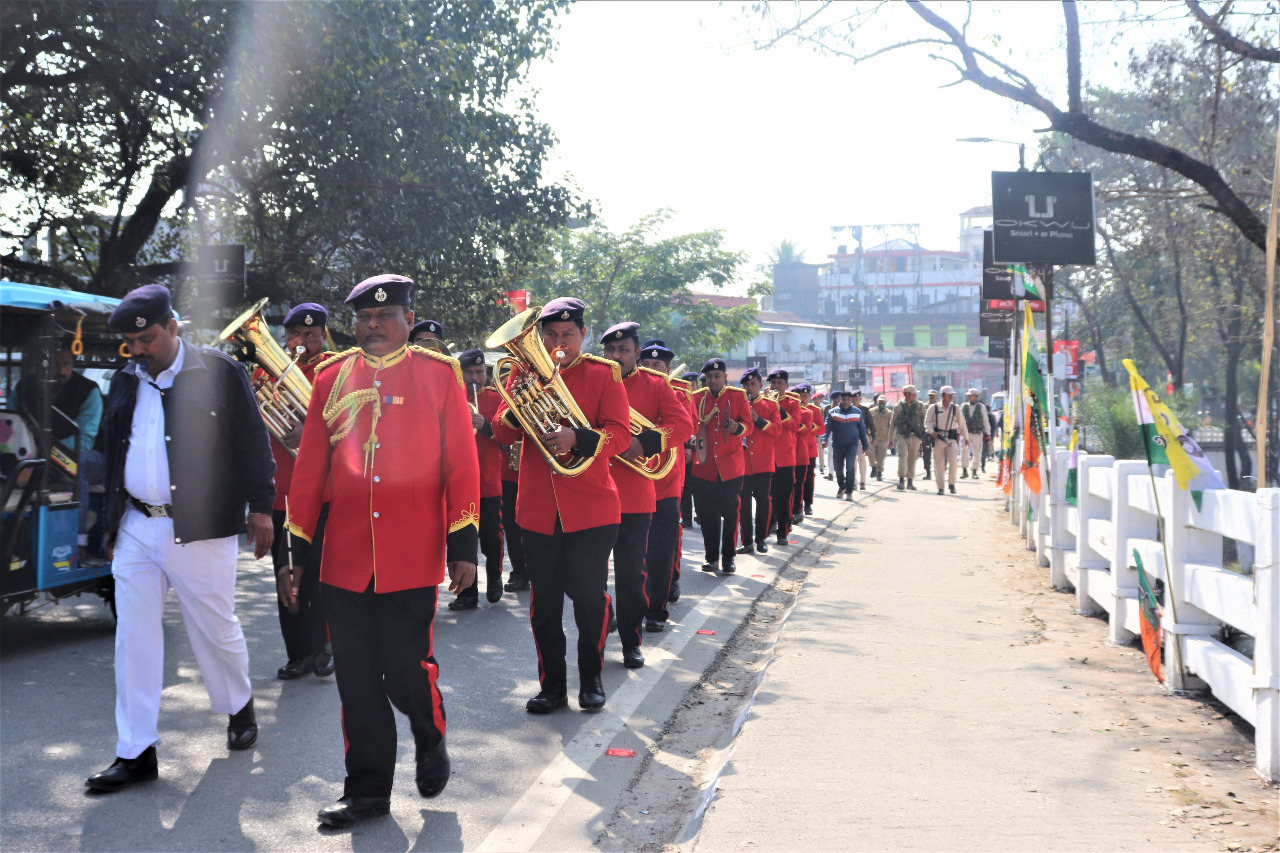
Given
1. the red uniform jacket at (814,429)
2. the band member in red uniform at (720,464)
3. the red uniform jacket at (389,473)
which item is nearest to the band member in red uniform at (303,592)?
the red uniform jacket at (389,473)

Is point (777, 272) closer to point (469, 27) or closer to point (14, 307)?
point (469, 27)

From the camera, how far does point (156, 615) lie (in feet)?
16.1

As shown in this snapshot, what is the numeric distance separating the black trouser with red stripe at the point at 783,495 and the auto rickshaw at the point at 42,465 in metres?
8.25

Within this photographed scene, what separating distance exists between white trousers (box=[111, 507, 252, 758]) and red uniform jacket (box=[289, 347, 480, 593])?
743 millimetres

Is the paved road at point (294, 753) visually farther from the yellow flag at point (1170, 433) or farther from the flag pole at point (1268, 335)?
the flag pole at point (1268, 335)

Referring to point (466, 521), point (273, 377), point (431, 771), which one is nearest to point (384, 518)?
point (466, 521)

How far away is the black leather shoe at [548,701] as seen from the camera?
607cm

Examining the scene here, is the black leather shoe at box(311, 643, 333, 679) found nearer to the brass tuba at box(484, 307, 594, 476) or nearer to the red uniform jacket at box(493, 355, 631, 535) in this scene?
the red uniform jacket at box(493, 355, 631, 535)

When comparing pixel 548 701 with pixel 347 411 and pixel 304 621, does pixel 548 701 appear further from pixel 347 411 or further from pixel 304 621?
pixel 347 411

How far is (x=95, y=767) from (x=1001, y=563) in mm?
9428

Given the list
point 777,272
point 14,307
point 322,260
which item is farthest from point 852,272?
point 14,307

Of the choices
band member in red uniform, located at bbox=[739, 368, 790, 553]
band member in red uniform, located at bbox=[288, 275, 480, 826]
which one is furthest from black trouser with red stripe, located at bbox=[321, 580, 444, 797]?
band member in red uniform, located at bbox=[739, 368, 790, 553]

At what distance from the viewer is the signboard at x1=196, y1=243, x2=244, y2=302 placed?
13.8 m

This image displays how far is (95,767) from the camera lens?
16.9 feet
